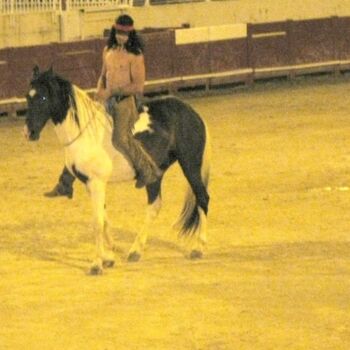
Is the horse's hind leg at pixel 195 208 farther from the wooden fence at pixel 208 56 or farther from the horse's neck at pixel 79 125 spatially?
the wooden fence at pixel 208 56

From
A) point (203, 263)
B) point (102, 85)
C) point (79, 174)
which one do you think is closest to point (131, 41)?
point (102, 85)

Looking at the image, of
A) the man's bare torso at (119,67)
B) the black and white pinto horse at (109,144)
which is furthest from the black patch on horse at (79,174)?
the man's bare torso at (119,67)

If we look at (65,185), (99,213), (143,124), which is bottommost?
(99,213)

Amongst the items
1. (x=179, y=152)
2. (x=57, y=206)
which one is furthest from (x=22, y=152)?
(x=179, y=152)

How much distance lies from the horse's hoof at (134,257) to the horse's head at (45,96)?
128cm

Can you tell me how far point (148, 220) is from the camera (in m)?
12.3

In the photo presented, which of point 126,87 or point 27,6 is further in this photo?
point 27,6

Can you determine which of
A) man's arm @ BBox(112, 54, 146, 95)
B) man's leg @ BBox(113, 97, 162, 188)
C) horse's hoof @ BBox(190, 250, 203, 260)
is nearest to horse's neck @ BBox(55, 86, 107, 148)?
man's leg @ BBox(113, 97, 162, 188)

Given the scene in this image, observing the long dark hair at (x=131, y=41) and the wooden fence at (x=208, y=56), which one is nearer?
the long dark hair at (x=131, y=41)

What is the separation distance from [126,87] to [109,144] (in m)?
0.49

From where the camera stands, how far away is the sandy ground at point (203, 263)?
30.9 ft

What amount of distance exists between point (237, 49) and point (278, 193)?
13707mm

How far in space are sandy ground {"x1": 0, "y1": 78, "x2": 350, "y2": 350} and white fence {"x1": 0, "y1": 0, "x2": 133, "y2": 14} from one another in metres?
9.02

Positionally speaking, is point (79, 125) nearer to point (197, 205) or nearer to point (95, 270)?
point (95, 270)
